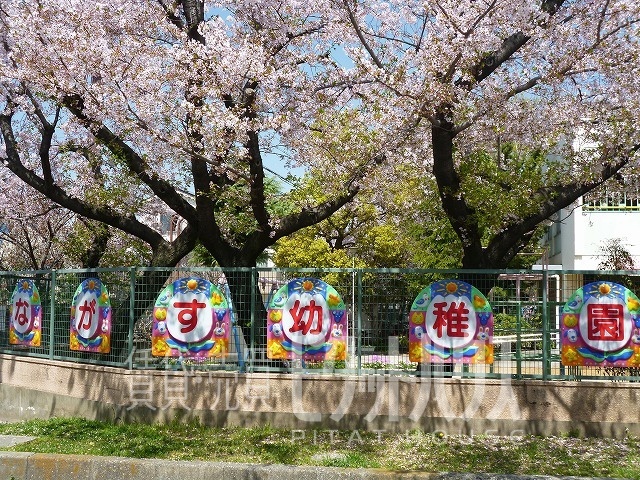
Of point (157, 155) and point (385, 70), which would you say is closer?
point (385, 70)

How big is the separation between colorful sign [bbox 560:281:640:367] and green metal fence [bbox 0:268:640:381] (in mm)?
150

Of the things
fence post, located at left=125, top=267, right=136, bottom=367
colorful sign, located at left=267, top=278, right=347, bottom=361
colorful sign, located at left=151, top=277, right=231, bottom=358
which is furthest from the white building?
fence post, located at left=125, top=267, right=136, bottom=367

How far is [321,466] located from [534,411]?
3209 mm

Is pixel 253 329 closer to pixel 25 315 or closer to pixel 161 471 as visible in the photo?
pixel 161 471

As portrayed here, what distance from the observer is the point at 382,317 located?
9.71 m

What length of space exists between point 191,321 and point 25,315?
4.10 metres

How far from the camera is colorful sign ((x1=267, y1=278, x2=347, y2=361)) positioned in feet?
31.7

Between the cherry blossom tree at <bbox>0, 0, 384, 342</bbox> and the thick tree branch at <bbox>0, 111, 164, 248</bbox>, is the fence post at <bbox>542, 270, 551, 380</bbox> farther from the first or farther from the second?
the thick tree branch at <bbox>0, 111, 164, 248</bbox>

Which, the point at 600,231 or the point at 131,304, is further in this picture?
the point at 600,231

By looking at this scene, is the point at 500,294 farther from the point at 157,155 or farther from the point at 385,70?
the point at 157,155

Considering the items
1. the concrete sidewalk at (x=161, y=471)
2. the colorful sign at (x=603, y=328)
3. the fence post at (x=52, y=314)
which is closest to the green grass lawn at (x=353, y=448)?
the concrete sidewalk at (x=161, y=471)

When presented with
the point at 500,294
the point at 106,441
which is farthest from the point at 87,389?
the point at 500,294

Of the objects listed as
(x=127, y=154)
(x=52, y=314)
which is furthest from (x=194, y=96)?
(x=52, y=314)

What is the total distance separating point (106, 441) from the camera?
29.1 ft
